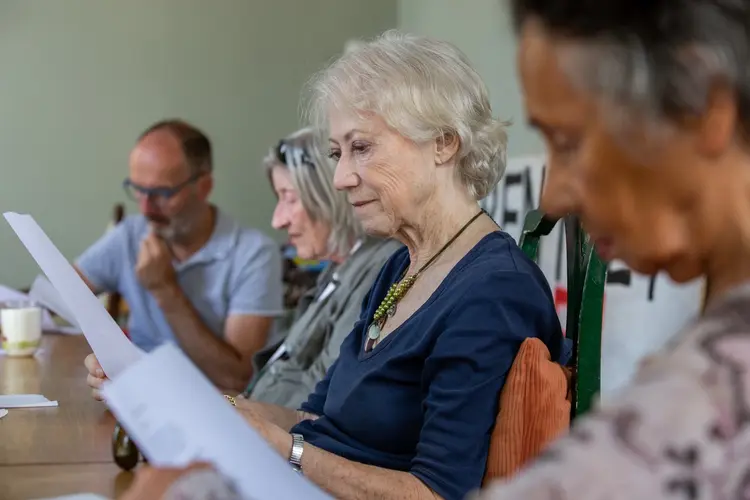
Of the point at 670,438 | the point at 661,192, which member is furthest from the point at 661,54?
the point at 670,438

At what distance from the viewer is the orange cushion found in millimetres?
1033

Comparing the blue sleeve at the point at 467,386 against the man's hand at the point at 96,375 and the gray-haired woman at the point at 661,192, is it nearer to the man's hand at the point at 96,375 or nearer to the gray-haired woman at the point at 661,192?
the gray-haired woman at the point at 661,192

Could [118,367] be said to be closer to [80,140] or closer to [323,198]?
[323,198]

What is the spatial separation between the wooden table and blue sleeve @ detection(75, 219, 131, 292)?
2.38 feet

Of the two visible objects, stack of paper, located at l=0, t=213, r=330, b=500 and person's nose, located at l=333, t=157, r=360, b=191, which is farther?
person's nose, located at l=333, t=157, r=360, b=191

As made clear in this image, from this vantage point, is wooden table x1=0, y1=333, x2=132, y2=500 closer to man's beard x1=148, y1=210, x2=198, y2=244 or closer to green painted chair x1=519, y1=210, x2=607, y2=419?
green painted chair x1=519, y1=210, x2=607, y2=419

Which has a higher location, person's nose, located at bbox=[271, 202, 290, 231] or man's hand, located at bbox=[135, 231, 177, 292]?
person's nose, located at bbox=[271, 202, 290, 231]

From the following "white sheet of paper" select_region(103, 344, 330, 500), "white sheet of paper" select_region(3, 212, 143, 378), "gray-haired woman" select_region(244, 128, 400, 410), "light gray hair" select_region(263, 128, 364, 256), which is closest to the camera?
"white sheet of paper" select_region(103, 344, 330, 500)

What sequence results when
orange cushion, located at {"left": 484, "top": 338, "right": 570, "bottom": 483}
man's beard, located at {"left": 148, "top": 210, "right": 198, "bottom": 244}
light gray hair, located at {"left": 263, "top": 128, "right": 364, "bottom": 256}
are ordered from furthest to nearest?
man's beard, located at {"left": 148, "top": 210, "right": 198, "bottom": 244} → light gray hair, located at {"left": 263, "top": 128, "right": 364, "bottom": 256} → orange cushion, located at {"left": 484, "top": 338, "right": 570, "bottom": 483}

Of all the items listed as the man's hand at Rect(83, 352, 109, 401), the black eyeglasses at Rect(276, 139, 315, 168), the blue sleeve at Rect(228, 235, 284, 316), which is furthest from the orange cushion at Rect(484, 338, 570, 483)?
the blue sleeve at Rect(228, 235, 284, 316)

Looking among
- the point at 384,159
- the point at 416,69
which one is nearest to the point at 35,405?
the point at 384,159

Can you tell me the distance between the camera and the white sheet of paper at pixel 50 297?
2.07 metres

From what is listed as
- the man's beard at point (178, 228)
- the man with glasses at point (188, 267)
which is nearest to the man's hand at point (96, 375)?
the man with glasses at point (188, 267)

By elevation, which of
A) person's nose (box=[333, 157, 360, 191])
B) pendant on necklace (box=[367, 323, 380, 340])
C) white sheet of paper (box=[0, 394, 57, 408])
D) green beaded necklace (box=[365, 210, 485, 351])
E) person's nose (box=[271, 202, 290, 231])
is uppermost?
person's nose (box=[333, 157, 360, 191])
